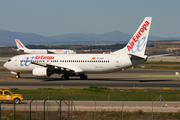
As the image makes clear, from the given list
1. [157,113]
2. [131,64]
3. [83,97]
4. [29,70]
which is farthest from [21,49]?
[157,113]

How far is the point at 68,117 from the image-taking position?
21297 millimetres

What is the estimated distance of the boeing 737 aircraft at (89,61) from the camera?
48.8 metres

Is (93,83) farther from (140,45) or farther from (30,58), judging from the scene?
(30,58)

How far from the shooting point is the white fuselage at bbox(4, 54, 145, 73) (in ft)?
162

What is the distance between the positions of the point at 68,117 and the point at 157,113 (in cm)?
765

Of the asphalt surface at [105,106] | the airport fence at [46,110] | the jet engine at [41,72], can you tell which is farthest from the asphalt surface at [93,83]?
the airport fence at [46,110]

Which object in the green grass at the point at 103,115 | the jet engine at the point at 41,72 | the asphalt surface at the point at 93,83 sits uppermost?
the jet engine at the point at 41,72

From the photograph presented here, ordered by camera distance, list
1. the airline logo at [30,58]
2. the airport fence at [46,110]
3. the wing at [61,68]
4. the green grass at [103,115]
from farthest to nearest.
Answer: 1. the airline logo at [30,58]
2. the wing at [61,68]
3. the green grass at [103,115]
4. the airport fence at [46,110]

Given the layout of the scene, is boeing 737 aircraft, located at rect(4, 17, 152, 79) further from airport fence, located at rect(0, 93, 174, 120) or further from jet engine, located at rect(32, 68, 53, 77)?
airport fence, located at rect(0, 93, 174, 120)

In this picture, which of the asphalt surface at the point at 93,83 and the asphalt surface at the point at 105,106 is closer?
the asphalt surface at the point at 105,106

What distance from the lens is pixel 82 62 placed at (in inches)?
2012

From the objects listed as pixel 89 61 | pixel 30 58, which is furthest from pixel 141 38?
pixel 30 58

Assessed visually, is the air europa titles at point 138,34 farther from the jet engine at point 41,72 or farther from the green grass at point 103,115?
the green grass at point 103,115

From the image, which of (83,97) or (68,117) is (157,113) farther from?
(83,97)
